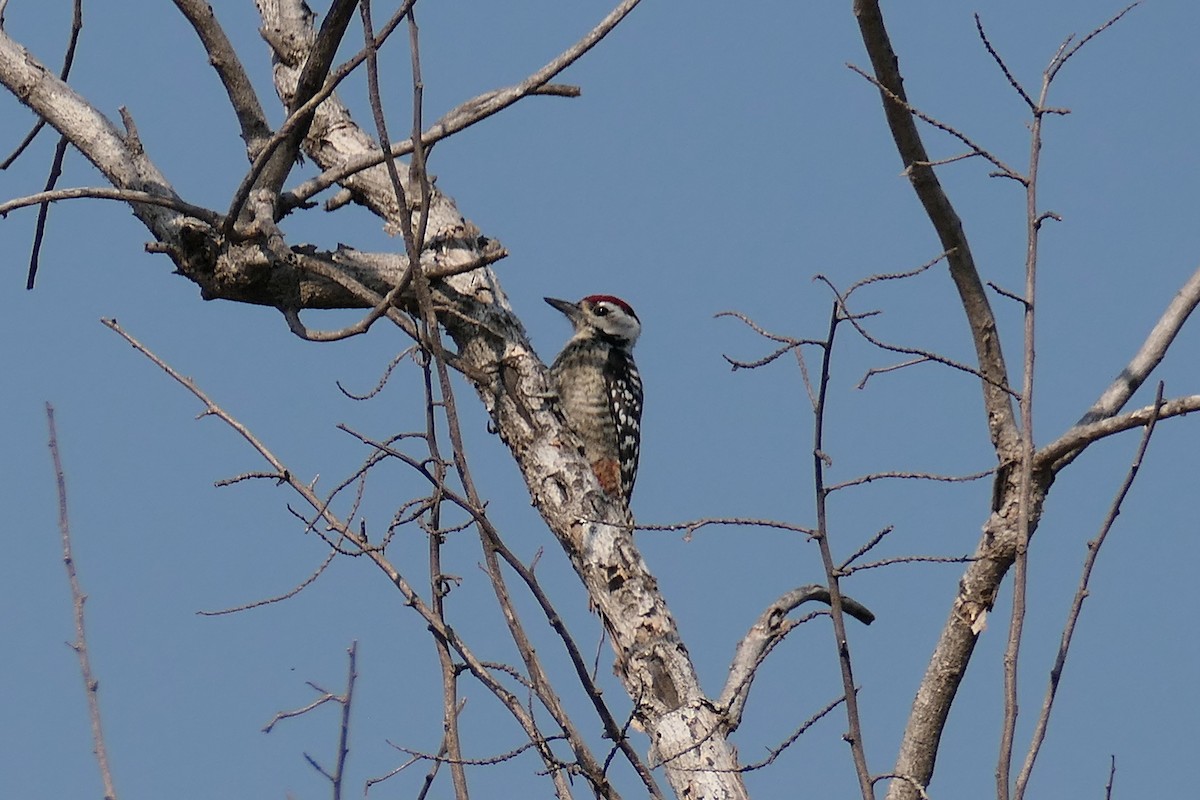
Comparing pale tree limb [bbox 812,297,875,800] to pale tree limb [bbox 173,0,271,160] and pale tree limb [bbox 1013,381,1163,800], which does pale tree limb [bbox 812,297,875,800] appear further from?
pale tree limb [bbox 173,0,271,160]

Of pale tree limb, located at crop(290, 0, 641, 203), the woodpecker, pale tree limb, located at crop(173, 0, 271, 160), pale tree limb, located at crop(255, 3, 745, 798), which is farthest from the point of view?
the woodpecker

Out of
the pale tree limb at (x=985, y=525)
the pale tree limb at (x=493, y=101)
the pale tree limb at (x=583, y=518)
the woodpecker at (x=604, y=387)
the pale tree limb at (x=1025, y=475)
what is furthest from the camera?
the woodpecker at (x=604, y=387)

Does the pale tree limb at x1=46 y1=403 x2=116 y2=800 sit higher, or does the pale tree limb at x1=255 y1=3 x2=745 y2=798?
the pale tree limb at x1=255 y1=3 x2=745 y2=798

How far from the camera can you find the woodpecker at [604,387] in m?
6.92

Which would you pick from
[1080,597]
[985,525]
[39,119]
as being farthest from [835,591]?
[39,119]

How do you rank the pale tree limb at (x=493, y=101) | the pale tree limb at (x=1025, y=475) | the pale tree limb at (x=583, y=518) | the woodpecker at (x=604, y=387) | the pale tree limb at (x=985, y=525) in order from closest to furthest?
the pale tree limb at (x=1025, y=475), the pale tree limb at (x=493, y=101), the pale tree limb at (x=985, y=525), the pale tree limb at (x=583, y=518), the woodpecker at (x=604, y=387)

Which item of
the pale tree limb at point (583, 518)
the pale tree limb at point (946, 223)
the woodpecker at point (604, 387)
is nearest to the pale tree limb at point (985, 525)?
the pale tree limb at point (946, 223)

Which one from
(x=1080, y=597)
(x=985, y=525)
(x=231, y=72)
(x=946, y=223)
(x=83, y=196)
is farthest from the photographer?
(x=231, y=72)

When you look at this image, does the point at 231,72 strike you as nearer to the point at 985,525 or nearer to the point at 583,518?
the point at 583,518

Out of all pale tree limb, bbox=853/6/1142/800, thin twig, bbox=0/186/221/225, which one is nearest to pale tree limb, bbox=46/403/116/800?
thin twig, bbox=0/186/221/225

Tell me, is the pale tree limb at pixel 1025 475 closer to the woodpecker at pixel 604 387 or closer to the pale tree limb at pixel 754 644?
the pale tree limb at pixel 754 644

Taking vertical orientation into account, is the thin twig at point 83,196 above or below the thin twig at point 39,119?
below

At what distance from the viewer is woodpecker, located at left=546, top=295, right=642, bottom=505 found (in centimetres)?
692

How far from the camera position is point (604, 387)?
7062 millimetres
